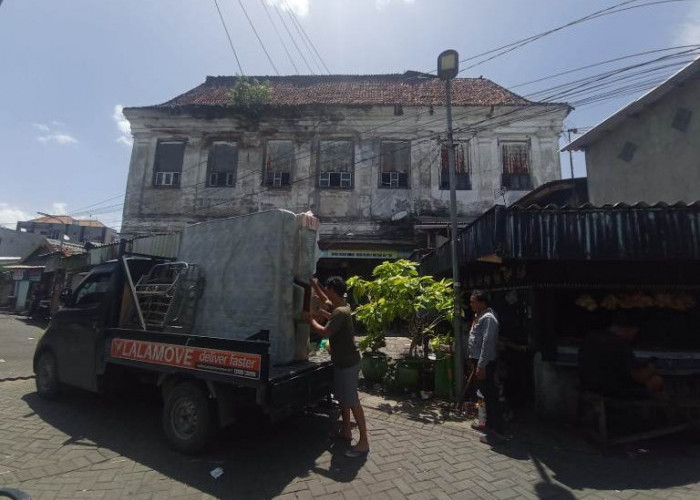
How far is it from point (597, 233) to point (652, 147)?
5522 mm

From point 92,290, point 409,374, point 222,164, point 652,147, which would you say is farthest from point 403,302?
point 222,164

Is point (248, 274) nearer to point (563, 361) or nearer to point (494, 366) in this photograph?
point (494, 366)

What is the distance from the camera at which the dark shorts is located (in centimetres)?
448

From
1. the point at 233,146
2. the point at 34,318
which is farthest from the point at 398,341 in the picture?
the point at 34,318

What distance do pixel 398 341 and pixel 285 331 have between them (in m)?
7.78

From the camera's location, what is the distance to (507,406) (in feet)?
19.0

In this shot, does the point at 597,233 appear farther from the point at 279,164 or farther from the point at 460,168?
the point at 279,164

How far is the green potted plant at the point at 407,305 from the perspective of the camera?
6332 mm

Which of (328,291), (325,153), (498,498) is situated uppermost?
(325,153)

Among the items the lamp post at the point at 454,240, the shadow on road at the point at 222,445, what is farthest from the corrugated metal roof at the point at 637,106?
the shadow on road at the point at 222,445

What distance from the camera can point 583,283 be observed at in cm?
577

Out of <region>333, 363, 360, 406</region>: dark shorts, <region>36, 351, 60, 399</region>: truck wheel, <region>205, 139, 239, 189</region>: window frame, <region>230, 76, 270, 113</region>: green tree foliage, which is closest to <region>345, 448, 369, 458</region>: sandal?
<region>333, 363, 360, 406</region>: dark shorts

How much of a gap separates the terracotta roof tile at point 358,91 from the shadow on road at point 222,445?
43.6 feet

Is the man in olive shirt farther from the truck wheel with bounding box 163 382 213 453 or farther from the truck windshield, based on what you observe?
the truck windshield
